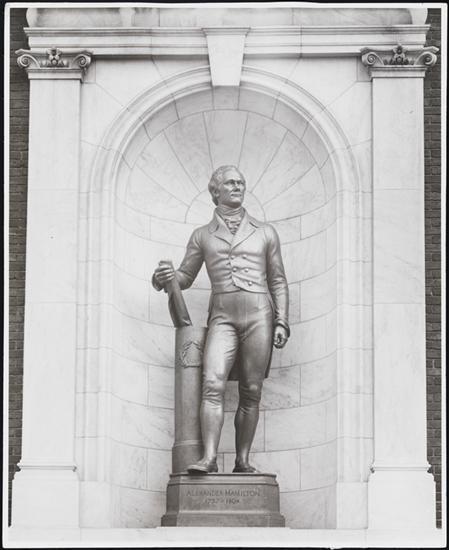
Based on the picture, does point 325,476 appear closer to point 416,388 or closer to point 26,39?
point 416,388

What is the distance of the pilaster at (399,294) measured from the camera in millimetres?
20594

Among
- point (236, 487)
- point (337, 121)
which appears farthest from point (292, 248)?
point (236, 487)

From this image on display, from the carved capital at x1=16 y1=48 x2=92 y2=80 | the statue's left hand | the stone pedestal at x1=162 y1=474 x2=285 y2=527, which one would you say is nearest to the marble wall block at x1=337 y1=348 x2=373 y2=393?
the statue's left hand

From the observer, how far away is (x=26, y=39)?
71.8 feet

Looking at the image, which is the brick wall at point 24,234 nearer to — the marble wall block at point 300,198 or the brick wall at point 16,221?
the brick wall at point 16,221

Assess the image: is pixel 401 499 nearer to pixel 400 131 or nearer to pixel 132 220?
pixel 400 131

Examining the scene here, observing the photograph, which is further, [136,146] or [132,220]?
[132,220]

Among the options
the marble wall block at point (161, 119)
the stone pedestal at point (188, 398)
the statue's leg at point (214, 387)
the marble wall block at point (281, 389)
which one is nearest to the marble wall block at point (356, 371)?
the marble wall block at point (281, 389)

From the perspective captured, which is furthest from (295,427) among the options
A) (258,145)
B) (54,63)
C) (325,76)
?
(54,63)

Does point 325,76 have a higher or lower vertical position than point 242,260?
higher

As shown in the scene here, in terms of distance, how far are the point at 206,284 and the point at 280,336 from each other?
5.19 ft

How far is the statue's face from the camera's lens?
842 inches

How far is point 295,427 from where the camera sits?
71.3 ft

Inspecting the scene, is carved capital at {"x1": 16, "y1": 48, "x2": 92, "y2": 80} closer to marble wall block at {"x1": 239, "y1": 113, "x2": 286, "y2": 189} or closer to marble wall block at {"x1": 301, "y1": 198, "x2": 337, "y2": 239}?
marble wall block at {"x1": 239, "y1": 113, "x2": 286, "y2": 189}
